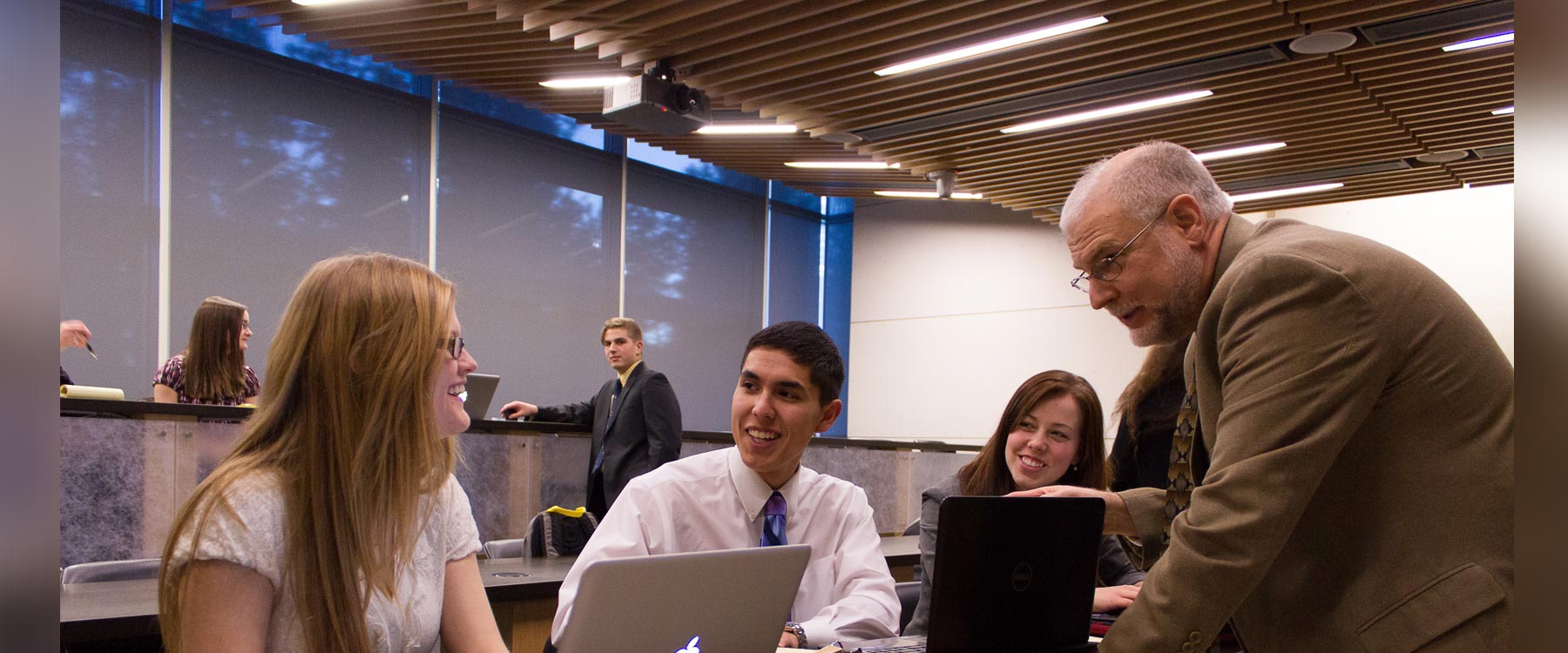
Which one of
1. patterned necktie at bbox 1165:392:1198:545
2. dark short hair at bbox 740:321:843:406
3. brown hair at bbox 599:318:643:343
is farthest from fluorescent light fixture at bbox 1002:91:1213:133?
patterned necktie at bbox 1165:392:1198:545

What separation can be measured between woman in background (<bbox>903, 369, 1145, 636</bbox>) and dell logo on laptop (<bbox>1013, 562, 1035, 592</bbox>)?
1.28m

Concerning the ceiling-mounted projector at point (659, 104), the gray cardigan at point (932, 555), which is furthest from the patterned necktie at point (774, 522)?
the ceiling-mounted projector at point (659, 104)

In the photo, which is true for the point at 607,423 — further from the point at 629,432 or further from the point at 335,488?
the point at 335,488

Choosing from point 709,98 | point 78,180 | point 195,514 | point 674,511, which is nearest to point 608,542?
point 674,511

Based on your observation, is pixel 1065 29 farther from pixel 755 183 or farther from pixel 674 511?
pixel 755 183

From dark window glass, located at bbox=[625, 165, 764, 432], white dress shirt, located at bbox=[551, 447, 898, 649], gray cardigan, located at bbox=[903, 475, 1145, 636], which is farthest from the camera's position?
dark window glass, located at bbox=[625, 165, 764, 432]

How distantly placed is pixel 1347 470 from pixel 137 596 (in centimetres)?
239

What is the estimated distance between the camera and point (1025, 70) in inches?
251

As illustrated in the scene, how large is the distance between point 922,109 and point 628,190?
165 inches

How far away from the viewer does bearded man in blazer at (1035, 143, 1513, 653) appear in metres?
1.55

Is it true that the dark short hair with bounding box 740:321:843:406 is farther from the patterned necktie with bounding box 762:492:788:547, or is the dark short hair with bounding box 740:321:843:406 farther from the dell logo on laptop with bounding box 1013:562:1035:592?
the dell logo on laptop with bounding box 1013:562:1035:592

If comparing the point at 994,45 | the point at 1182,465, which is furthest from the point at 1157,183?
the point at 994,45

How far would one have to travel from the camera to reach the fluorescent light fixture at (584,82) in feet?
24.4

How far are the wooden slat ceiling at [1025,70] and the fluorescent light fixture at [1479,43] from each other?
8 cm
